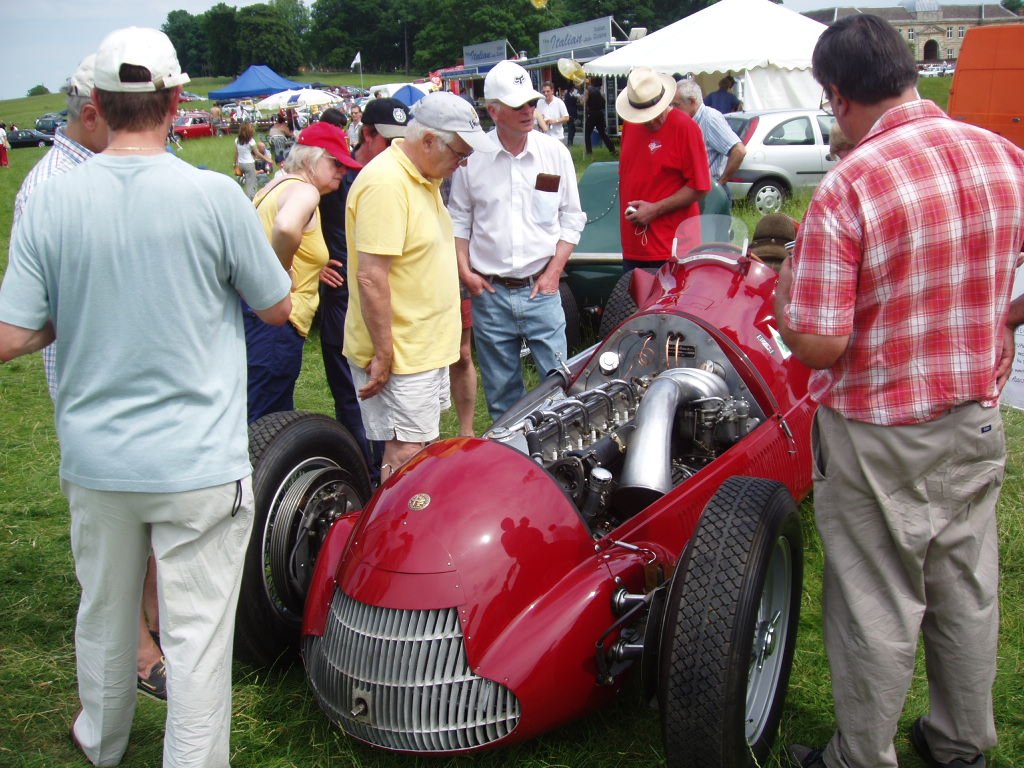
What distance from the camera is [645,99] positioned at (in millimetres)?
5715

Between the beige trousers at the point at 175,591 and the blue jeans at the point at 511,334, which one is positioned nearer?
the beige trousers at the point at 175,591

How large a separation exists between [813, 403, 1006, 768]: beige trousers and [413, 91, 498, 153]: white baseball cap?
187cm

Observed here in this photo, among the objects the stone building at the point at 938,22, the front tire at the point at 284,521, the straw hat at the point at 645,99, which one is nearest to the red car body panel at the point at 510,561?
the front tire at the point at 284,521

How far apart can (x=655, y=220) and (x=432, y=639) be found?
→ 3.83m

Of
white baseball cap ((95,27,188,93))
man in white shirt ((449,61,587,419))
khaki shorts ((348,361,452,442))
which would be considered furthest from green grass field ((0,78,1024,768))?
white baseball cap ((95,27,188,93))

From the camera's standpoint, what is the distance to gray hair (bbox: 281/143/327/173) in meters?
4.38

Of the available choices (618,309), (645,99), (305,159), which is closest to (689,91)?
(645,99)

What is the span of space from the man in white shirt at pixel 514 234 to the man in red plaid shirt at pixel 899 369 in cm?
235

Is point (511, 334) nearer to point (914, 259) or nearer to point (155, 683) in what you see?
point (155, 683)

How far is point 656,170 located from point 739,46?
1123 centimetres

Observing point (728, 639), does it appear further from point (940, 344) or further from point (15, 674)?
point (15, 674)

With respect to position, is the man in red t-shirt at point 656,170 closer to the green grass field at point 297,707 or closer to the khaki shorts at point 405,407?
the green grass field at point 297,707

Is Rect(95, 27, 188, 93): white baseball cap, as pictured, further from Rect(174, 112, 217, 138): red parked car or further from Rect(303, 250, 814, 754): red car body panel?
Rect(174, 112, 217, 138): red parked car

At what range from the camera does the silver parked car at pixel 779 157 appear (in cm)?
1391
